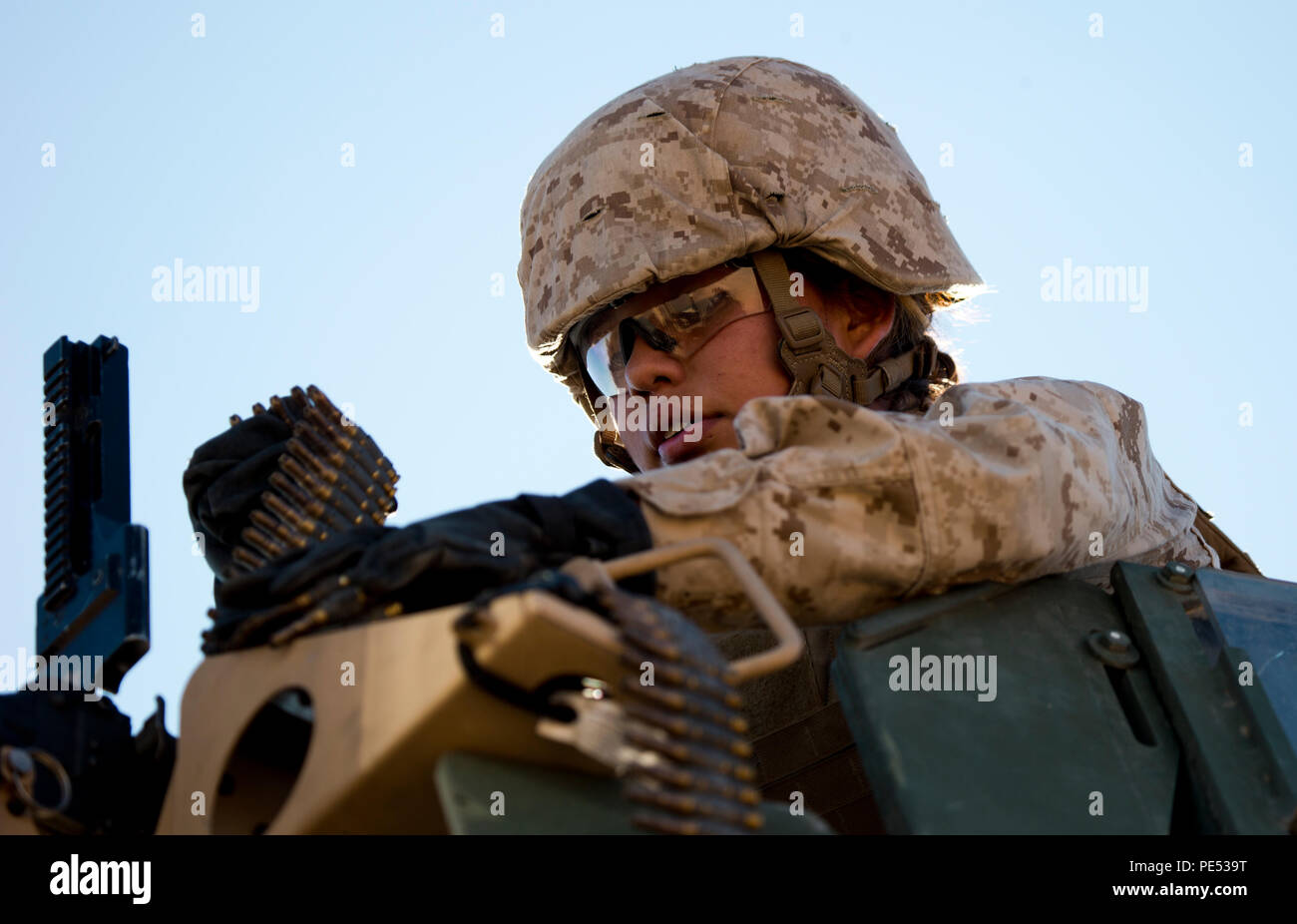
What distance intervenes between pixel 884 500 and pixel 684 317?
216 centimetres

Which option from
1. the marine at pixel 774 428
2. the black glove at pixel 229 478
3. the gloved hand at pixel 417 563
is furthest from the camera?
the black glove at pixel 229 478

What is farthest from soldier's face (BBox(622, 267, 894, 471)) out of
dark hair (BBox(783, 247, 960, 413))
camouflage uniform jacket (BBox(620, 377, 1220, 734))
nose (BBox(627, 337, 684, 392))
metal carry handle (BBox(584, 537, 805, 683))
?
metal carry handle (BBox(584, 537, 805, 683))

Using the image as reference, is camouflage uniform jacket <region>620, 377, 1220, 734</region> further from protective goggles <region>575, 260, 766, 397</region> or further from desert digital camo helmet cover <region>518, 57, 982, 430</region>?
desert digital camo helmet cover <region>518, 57, 982, 430</region>

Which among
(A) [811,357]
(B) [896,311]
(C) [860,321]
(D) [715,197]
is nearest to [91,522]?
(A) [811,357]

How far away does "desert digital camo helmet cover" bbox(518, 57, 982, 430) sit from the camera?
21.6ft

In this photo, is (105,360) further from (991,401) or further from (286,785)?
(991,401)

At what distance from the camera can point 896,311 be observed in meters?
6.96

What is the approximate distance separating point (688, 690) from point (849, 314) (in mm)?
3871

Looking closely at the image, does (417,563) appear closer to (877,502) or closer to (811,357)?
(877,502)

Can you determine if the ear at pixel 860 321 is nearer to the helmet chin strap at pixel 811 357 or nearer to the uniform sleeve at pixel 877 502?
the helmet chin strap at pixel 811 357

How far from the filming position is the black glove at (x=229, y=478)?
502 centimetres

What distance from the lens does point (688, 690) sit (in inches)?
126

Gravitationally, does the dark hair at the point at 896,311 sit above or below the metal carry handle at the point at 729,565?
above

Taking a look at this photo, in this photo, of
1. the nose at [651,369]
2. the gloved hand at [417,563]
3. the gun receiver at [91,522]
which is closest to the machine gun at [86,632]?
the gun receiver at [91,522]
